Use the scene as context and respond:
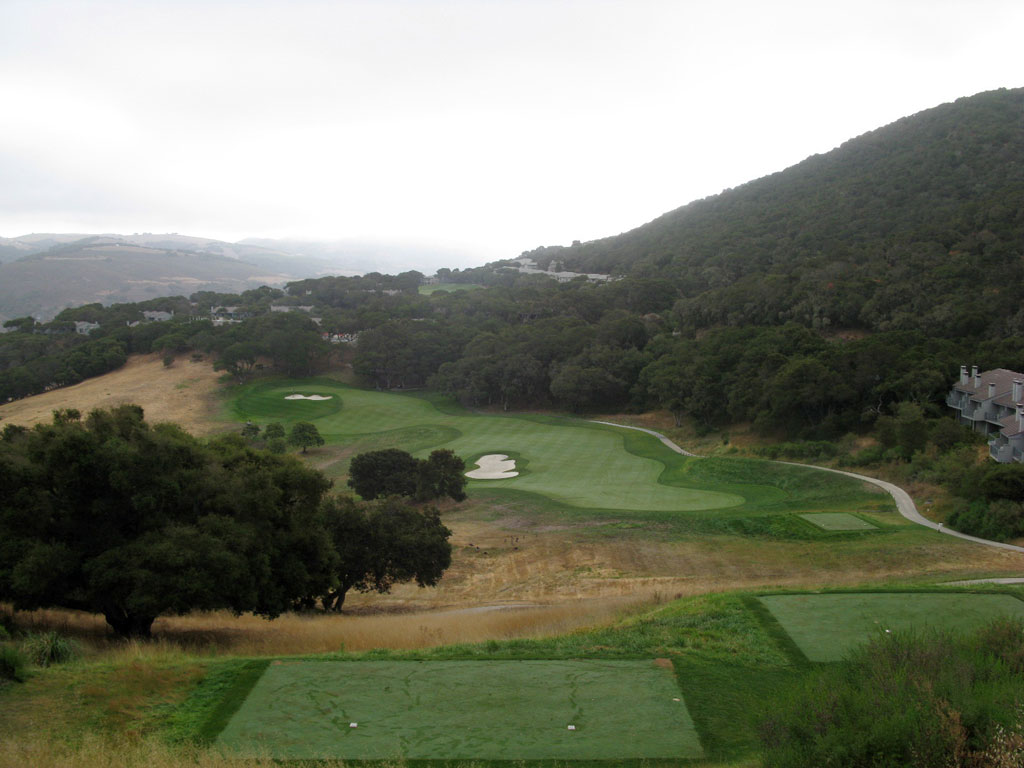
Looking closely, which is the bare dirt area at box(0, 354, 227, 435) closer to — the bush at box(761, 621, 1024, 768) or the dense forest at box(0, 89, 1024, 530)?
the dense forest at box(0, 89, 1024, 530)

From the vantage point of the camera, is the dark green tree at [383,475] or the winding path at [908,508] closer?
the winding path at [908,508]

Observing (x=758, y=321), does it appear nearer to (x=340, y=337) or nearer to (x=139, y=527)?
(x=340, y=337)

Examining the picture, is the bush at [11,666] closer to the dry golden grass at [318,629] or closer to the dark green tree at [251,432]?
the dry golden grass at [318,629]

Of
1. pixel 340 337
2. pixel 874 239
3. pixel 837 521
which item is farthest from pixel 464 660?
pixel 340 337

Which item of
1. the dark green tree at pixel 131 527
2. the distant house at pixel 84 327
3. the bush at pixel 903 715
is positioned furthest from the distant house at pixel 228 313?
the bush at pixel 903 715

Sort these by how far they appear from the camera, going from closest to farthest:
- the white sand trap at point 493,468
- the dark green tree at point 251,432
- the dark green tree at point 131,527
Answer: the dark green tree at point 131,527, the white sand trap at point 493,468, the dark green tree at point 251,432

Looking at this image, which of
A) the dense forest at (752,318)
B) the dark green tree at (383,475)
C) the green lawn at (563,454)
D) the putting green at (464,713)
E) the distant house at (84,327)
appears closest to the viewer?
the putting green at (464,713)

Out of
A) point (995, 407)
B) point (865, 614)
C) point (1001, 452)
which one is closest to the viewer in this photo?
point (865, 614)
